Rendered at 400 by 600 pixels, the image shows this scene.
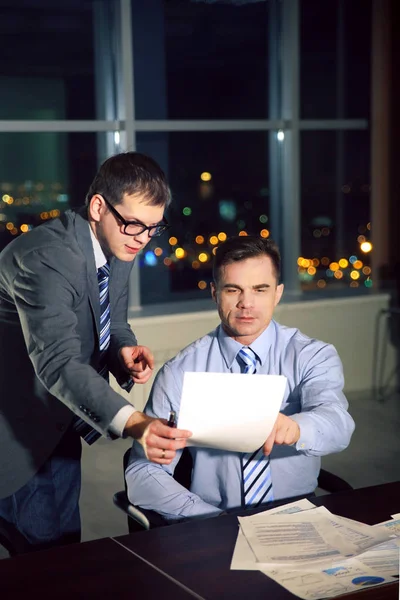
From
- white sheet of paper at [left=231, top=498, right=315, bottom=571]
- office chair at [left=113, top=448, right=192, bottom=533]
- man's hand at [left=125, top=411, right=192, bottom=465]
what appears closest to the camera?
white sheet of paper at [left=231, top=498, right=315, bottom=571]

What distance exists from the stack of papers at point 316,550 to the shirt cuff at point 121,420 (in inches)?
14.6

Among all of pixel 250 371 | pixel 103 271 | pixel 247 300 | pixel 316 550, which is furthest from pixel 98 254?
pixel 316 550

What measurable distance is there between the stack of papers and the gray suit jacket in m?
0.48

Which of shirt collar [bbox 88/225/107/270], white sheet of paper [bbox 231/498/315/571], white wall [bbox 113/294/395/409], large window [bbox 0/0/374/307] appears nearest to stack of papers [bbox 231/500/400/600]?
white sheet of paper [bbox 231/498/315/571]

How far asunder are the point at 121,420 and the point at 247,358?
0.61 metres

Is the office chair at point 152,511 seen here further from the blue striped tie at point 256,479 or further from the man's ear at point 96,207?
the man's ear at point 96,207

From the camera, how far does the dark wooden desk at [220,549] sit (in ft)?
5.67

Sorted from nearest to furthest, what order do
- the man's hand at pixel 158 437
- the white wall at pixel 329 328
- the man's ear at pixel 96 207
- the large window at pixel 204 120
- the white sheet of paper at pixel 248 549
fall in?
the white sheet of paper at pixel 248 549, the man's hand at pixel 158 437, the man's ear at pixel 96 207, the white wall at pixel 329 328, the large window at pixel 204 120

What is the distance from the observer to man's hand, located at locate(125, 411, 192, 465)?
1980mm

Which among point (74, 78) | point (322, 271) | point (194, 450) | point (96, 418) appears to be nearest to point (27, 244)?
point (96, 418)

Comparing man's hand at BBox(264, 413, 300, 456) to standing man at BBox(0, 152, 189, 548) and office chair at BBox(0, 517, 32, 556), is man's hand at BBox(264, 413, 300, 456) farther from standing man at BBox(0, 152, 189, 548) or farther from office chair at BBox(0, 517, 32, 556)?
office chair at BBox(0, 517, 32, 556)

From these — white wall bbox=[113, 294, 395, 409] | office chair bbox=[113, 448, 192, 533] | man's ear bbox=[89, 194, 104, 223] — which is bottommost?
white wall bbox=[113, 294, 395, 409]

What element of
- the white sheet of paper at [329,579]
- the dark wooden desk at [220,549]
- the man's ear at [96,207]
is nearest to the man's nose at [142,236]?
the man's ear at [96,207]

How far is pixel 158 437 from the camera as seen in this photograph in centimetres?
202
